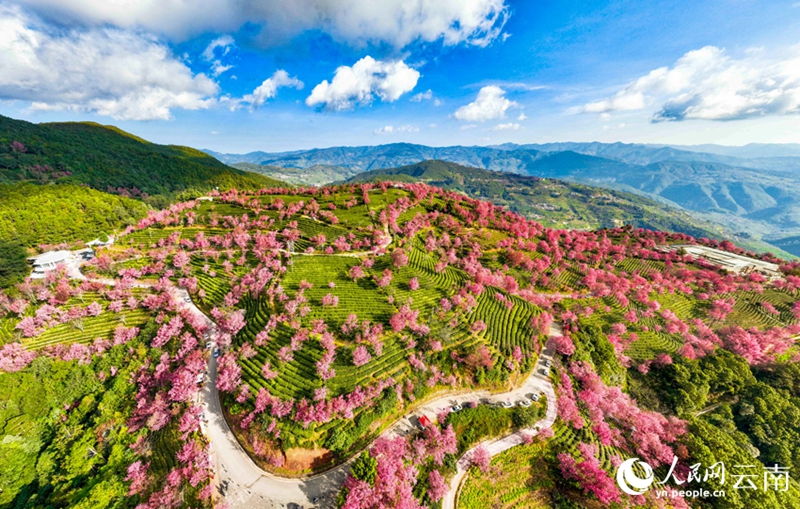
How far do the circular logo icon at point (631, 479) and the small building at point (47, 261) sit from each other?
11293 cm

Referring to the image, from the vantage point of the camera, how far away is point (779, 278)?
289 feet

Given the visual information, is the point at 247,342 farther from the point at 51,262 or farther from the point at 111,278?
the point at 51,262

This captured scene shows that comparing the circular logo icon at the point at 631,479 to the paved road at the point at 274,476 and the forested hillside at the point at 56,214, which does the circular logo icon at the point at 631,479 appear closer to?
the paved road at the point at 274,476

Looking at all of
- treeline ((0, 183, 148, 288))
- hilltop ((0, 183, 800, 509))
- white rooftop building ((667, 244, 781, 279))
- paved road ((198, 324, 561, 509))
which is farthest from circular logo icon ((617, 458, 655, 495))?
treeline ((0, 183, 148, 288))

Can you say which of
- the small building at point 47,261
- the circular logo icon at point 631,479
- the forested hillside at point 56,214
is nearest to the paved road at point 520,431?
the circular logo icon at point 631,479

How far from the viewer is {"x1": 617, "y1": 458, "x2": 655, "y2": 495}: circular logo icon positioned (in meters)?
36.0

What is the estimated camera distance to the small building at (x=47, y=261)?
2376 inches

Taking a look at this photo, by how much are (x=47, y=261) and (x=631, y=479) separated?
117 metres

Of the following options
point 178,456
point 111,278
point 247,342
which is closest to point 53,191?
point 111,278

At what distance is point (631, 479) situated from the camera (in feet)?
122

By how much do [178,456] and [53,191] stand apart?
3944 inches

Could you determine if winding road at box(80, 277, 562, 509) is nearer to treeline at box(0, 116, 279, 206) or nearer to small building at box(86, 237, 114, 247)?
small building at box(86, 237, 114, 247)

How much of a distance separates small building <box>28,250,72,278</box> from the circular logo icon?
11293cm

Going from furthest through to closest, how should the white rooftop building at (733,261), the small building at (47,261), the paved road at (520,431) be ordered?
the white rooftop building at (733,261) → the small building at (47,261) → the paved road at (520,431)
